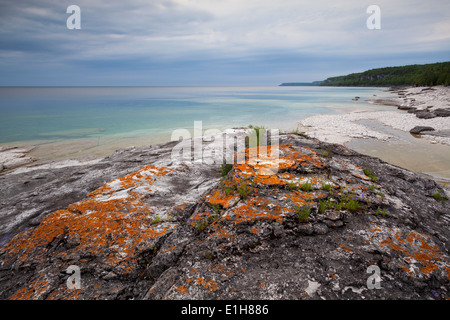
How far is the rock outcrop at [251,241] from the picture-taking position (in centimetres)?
262

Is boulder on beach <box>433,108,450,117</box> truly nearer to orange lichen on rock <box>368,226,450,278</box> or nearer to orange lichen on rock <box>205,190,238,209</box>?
orange lichen on rock <box>368,226,450,278</box>

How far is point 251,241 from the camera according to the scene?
10.5 feet

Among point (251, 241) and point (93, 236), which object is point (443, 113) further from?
point (93, 236)

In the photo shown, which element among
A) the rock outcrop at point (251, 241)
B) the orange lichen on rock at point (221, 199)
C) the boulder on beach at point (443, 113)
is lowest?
the rock outcrop at point (251, 241)

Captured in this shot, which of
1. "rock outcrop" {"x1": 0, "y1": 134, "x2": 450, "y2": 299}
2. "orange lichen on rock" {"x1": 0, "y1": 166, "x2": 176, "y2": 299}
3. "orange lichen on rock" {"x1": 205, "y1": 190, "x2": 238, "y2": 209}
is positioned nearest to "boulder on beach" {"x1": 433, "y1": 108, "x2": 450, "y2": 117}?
"rock outcrop" {"x1": 0, "y1": 134, "x2": 450, "y2": 299}

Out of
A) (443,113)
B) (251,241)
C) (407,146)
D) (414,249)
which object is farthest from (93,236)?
(443,113)

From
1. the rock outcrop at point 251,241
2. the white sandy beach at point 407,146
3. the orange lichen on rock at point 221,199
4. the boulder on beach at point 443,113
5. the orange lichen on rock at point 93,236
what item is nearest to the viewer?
the rock outcrop at point 251,241

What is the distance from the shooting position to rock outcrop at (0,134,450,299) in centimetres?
262

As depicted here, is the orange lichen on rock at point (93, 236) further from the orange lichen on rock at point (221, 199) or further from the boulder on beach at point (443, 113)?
the boulder on beach at point (443, 113)

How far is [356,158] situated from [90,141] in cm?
2334

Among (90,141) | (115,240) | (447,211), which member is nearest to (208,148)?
(115,240)

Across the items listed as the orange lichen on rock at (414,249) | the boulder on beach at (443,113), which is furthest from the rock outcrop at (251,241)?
the boulder on beach at (443,113)
